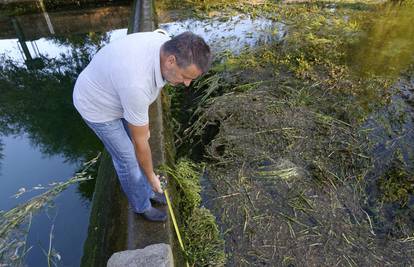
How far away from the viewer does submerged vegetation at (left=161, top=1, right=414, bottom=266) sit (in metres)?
3.01

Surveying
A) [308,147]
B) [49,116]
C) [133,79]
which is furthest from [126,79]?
[49,116]

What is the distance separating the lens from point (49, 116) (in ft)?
18.0

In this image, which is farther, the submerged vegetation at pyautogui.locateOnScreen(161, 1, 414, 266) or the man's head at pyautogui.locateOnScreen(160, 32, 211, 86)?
the submerged vegetation at pyautogui.locateOnScreen(161, 1, 414, 266)

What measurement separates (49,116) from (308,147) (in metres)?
4.19

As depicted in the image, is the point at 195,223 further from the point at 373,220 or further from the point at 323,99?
the point at 323,99

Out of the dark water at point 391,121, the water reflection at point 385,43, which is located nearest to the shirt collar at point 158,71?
the dark water at point 391,121

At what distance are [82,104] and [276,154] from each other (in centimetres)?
248

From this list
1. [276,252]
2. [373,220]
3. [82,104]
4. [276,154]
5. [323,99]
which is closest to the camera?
[82,104]

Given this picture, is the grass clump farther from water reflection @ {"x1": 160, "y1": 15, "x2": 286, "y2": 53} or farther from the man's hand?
water reflection @ {"x1": 160, "y1": 15, "x2": 286, "y2": 53}

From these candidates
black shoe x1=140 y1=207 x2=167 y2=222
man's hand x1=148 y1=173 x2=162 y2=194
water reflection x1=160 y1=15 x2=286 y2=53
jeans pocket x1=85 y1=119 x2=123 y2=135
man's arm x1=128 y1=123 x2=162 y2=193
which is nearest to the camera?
man's arm x1=128 y1=123 x2=162 y2=193

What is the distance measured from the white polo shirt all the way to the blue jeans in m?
0.17

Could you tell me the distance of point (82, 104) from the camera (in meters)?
2.14

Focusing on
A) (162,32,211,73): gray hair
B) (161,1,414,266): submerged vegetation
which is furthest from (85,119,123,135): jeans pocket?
(161,1,414,266): submerged vegetation

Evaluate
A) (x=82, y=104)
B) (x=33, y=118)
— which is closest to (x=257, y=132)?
(x=82, y=104)
